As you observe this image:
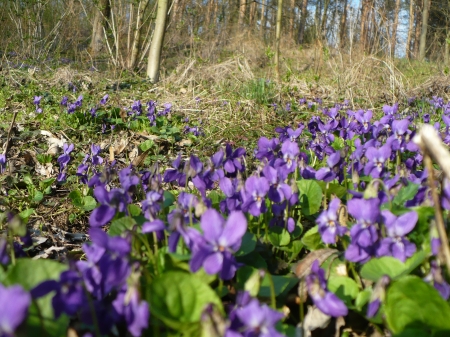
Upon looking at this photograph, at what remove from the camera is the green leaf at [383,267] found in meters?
1.26

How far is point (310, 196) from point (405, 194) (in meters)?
0.39

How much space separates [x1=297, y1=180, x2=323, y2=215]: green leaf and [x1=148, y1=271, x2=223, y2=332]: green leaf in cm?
88

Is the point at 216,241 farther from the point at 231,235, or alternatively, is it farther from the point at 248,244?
the point at 248,244

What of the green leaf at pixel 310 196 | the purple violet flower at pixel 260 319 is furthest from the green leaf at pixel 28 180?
the purple violet flower at pixel 260 319

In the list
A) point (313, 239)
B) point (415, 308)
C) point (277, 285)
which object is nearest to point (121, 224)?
point (277, 285)

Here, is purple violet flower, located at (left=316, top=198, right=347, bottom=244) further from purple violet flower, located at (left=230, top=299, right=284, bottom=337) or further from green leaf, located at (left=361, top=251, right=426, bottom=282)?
purple violet flower, located at (left=230, top=299, right=284, bottom=337)

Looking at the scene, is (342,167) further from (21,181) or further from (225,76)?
Result: (225,76)

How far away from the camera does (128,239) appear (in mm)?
1085

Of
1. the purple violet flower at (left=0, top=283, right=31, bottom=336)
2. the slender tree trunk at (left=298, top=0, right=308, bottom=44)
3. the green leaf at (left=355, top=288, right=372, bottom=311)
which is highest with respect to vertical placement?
the slender tree trunk at (left=298, top=0, right=308, bottom=44)

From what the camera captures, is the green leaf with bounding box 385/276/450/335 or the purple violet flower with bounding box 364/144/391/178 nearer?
the green leaf with bounding box 385/276/450/335

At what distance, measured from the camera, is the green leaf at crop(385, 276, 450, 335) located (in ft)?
3.42

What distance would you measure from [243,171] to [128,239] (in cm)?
96

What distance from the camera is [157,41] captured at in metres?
7.91

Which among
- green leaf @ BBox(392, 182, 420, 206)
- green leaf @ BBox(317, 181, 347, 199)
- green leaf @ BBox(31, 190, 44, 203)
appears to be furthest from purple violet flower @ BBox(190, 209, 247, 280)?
green leaf @ BBox(31, 190, 44, 203)
